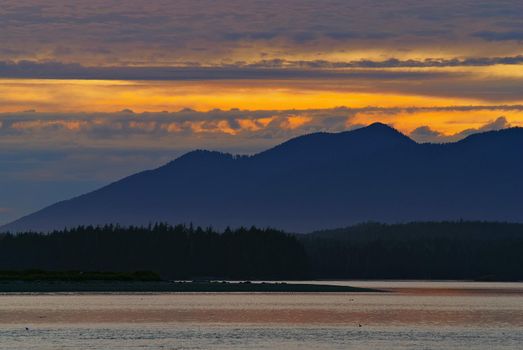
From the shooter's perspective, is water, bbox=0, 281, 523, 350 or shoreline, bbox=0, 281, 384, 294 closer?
water, bbox=0, 281, 523, 350

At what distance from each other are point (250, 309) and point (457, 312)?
64.1 ft

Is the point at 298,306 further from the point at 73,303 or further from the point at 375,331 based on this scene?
the point at 375,331

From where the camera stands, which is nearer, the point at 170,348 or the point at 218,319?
the point at 170,348

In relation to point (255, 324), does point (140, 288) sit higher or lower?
higher

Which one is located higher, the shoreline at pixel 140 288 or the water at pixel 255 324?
the shoreline at pixel 140 288

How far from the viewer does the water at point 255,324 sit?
8425 centimetres

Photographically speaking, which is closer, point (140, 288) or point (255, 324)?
point (255, 324)

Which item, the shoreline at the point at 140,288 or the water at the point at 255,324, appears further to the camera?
the shoreline at the point at 140,288

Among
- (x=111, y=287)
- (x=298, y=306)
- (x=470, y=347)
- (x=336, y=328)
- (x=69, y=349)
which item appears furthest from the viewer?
(x=111, y=287)

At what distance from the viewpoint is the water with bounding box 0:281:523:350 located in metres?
84.2

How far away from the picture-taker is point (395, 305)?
13788 centimetres

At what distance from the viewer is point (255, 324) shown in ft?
336

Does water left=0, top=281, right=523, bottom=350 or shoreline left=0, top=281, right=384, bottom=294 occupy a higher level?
shoreline left=0, top=281, right=384, bottom=294

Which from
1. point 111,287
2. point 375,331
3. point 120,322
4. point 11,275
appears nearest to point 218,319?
point 120,322
